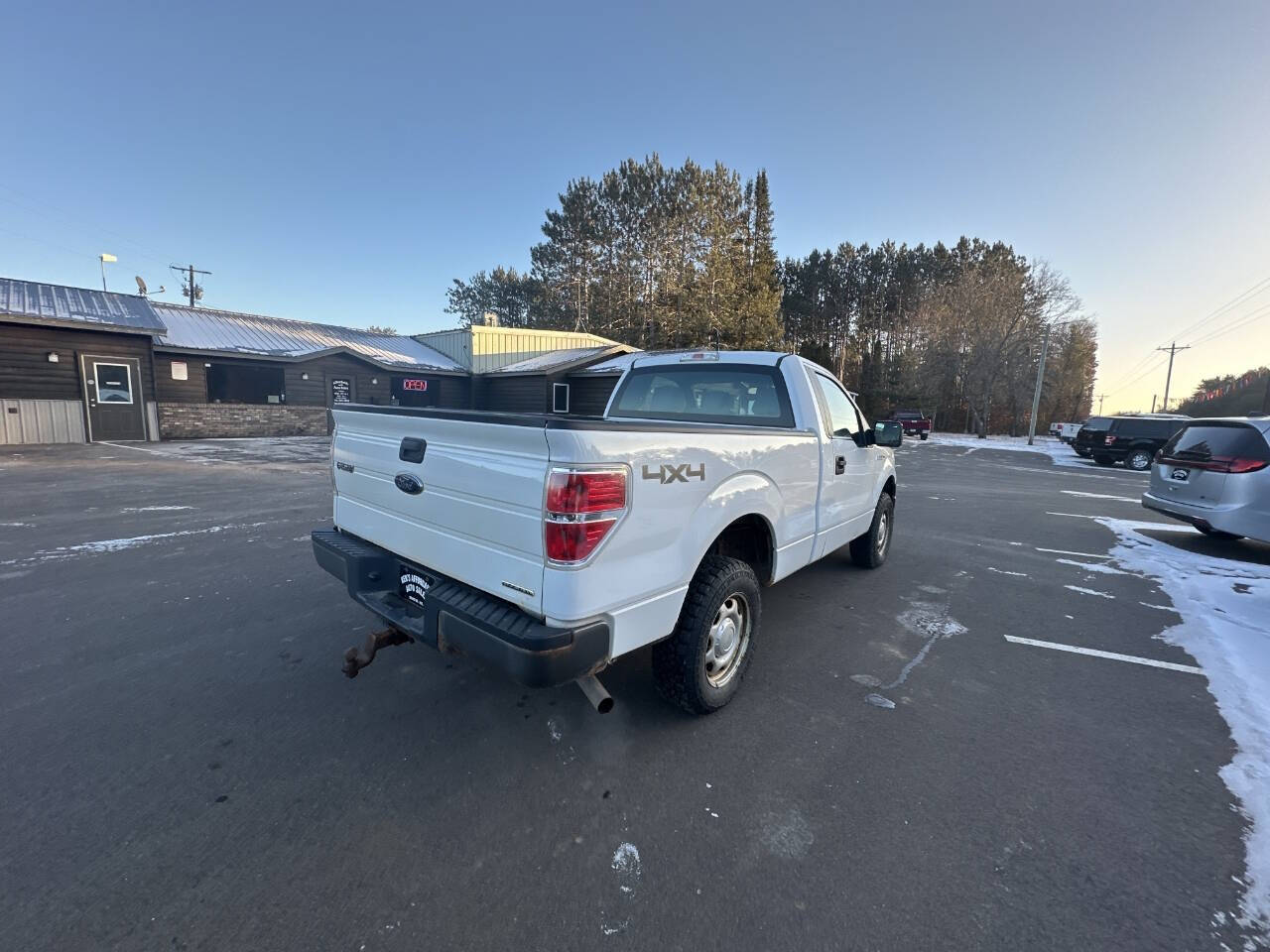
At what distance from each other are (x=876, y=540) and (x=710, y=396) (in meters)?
2.68

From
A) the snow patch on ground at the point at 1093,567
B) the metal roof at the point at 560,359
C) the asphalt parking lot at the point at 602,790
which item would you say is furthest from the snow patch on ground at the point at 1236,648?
the metal roof at the point at 560,359

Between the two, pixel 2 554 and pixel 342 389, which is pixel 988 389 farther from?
pixel 2 554

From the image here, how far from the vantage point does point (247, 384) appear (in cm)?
A: 2028

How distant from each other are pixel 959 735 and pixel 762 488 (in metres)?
1.63

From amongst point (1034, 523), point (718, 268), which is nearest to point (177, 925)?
point (1034, 523)

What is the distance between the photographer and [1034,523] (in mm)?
8406

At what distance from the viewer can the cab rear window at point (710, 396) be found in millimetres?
3959

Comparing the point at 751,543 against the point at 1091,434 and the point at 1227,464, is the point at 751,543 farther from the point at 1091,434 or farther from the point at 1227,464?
the point at 1091,434

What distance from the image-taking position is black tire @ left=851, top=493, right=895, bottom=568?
545 cm

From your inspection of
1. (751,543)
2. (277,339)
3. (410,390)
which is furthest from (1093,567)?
(277,339)

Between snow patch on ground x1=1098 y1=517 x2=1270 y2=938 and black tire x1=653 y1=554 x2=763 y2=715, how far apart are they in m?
1.99

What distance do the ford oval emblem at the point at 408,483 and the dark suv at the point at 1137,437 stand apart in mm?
22700

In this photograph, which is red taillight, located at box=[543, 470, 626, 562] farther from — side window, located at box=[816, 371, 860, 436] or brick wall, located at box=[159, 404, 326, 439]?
brick wall, located at box=[159, 404, 326, 439]

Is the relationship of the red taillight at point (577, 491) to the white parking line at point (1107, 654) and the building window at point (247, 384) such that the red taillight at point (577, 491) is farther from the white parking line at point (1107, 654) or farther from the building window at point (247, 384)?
the building window at point (247, 384)
